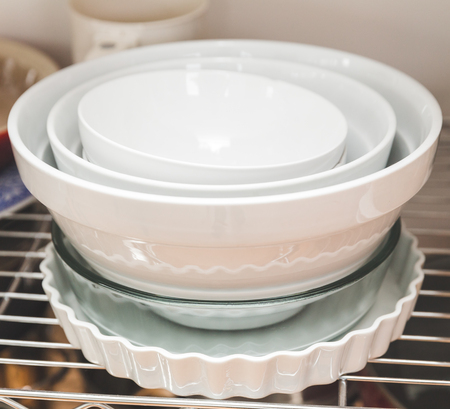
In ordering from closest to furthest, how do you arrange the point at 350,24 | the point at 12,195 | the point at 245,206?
the point at 245,206
the point at 12,195
the point at 350,24

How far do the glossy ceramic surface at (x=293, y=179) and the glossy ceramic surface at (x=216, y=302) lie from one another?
0.09m

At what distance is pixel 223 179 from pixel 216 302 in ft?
0.32

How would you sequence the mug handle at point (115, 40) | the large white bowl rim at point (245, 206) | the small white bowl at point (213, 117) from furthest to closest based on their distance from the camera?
the mug handle at point (115, 40)
the small white bowl at point (213, 117)
the large white bowl rim at point (245, 206)

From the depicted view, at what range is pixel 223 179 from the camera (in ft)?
1.25

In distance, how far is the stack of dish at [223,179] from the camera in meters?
0.34

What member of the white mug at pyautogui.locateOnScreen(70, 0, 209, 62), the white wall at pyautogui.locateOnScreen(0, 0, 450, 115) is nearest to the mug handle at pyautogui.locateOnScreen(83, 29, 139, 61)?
the white mug at pyautogui.locateOnScreen(70, 0, 209, 62)

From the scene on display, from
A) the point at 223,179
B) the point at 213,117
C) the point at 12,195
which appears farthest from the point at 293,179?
the point at 12,195

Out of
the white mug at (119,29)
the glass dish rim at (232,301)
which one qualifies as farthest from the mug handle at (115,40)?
the glass dish rim at (232,301)

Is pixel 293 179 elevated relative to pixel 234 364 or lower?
elevated

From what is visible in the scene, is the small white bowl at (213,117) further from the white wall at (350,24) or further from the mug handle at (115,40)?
the white wall at (350,24)

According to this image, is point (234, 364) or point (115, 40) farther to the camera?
point (115, 40)

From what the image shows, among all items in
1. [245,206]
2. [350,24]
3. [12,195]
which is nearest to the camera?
[245,206]

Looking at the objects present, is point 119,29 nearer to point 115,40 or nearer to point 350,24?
point 115,40

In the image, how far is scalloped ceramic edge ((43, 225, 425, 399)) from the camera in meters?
0.38
